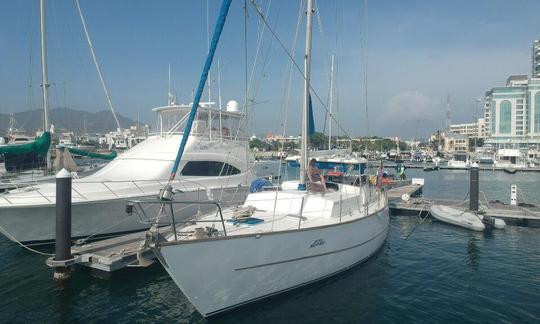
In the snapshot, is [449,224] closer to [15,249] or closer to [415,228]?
[415,228]

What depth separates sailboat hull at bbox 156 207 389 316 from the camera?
256 inches

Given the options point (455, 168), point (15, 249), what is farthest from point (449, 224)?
point (455, 168)

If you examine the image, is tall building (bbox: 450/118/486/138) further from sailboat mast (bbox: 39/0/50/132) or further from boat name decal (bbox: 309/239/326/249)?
boat name decal (bbox: 309/239/326/249)

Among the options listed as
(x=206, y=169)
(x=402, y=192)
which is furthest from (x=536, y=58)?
(x=206, y=169)

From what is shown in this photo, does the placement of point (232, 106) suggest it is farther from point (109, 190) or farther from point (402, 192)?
point (402, 192)

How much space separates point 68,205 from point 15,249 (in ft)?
16.2

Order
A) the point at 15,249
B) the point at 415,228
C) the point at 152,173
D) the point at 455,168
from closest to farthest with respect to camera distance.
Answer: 1. the point at 15,249
2. the point at 152,173
3. the point at 415,228
4. the point at 455,168

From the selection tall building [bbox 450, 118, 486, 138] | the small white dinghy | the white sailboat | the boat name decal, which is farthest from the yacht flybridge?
tall building [bbox 450, 118, 486, 138]

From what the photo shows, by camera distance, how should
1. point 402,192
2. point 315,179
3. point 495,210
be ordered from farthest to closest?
point 402,192, point 495,210, point 315,179

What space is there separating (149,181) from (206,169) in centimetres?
254

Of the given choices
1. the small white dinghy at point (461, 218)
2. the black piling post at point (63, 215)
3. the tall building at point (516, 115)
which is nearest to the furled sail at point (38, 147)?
the black piling post at point (63, 215)

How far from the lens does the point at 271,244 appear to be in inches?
290

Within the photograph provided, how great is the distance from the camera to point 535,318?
7.64 meters

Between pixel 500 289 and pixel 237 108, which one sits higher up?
pixel 237 108
